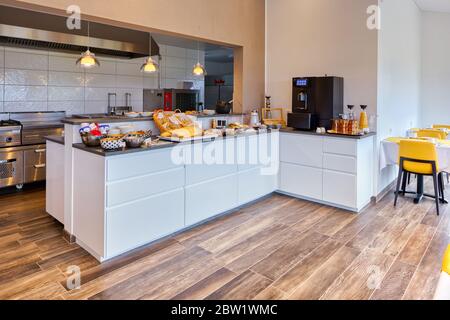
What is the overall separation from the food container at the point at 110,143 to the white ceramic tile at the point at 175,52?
4930 mm

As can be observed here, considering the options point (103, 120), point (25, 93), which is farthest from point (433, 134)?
point (25, 93)

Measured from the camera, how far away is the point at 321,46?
4402 mm

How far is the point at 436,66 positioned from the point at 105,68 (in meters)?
6.40

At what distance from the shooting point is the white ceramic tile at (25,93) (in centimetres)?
477

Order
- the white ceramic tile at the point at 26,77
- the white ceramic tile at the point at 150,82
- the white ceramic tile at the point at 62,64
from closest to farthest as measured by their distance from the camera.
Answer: the white ceramic tile at the point at 26,77, the white ceramic tile at the point at 62,64, the white ceramic tile at the point at 150,82

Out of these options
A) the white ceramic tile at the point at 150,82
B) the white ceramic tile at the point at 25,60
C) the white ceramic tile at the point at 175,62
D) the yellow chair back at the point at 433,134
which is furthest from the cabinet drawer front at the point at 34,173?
the yellow chair back at the point at 433,134

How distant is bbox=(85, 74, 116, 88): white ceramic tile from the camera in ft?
18.6

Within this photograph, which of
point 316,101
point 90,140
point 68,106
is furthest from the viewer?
point 68,106

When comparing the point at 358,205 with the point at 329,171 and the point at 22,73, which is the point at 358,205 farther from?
the point at 22,73

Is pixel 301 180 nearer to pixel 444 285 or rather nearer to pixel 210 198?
pixel 210 198

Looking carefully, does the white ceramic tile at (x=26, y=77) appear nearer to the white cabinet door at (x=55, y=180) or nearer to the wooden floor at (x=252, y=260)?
the wooden floor at (x=252, y=260)

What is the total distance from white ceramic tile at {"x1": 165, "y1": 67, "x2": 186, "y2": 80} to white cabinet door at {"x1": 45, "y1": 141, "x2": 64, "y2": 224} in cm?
424

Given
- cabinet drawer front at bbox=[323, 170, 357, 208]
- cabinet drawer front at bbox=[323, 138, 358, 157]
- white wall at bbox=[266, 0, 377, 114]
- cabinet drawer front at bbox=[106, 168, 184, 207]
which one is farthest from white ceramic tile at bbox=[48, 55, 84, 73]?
cabinet drawer front at bbox=[323, 170, 357, 208]

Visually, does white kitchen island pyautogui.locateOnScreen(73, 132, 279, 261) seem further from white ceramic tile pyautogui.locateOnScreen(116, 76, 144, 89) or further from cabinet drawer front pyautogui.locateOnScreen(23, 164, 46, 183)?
white ceramic tile pyautogui.locateOnScreen(116, 76, 144, 89)
